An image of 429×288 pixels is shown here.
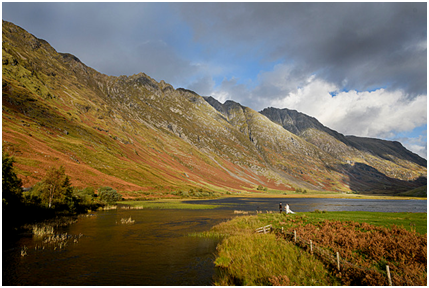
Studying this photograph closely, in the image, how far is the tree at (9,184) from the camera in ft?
114

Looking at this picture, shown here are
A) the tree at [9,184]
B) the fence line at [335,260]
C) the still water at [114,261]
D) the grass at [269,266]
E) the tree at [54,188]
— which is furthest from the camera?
the tree at [54,188]

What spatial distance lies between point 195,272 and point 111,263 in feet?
29.7

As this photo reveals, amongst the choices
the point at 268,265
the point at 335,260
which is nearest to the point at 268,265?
the point at 268,265

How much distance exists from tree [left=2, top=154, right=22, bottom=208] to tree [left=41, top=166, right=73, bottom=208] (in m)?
11.1

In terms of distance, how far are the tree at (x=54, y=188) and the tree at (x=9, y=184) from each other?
11.1m

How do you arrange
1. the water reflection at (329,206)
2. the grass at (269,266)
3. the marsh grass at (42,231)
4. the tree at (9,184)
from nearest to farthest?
the grass at (269,266) < the marsh grass at (42,231) < the tree at (9,184) < the water reflection at (329,206)

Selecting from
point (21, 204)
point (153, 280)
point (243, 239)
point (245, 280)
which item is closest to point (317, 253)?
point (245, 280)

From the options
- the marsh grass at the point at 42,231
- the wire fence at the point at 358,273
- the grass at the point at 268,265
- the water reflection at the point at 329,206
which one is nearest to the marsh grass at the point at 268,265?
the grass at the point at 268,265

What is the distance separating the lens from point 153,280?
62.7ft

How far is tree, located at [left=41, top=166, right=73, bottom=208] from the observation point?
4941 cm

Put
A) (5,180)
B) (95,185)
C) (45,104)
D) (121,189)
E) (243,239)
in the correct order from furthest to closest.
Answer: (45,104) < (121,189) < (95,185) < (5,180) < (243,239)

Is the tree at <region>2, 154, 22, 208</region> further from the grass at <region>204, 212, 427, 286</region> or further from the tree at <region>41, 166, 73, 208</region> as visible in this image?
the grass at <region>204, 212, 427, 286</region>

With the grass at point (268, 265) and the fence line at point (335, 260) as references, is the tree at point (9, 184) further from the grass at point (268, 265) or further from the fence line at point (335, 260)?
the fence line at point (335, 260)

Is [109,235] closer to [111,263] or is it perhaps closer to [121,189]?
[111,263]
